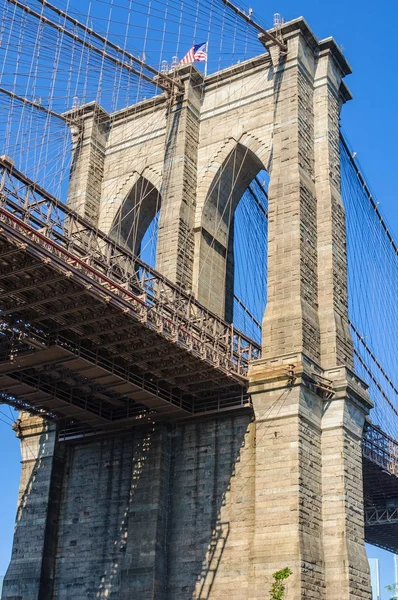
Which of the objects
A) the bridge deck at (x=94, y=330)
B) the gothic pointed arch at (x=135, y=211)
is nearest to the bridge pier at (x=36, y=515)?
the bridge deck at (x=94, y=330)

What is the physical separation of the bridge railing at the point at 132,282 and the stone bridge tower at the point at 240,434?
6.64 ft

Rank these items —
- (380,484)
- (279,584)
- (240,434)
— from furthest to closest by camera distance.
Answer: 1. (380,484)
2. (240,434)
3. (279,584)

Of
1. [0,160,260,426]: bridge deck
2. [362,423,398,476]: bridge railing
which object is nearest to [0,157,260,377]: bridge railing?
[0,160,260,426]: bridge deck

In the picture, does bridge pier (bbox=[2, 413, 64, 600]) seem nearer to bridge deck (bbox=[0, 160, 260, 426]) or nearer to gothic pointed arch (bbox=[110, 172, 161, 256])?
bridge deck (bbox=[0, 160, 260, 426])

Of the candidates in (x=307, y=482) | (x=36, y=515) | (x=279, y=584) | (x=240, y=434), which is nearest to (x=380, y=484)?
(x=240, y=434)

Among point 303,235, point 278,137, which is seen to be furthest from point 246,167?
point 303,235

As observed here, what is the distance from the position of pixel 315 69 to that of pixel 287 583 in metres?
25.7

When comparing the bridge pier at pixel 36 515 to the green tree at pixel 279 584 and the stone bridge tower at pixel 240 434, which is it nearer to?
the stone bridge tower at pixel 240 434

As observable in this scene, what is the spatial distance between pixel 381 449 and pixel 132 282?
2580cm

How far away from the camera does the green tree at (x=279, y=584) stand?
98.1ft

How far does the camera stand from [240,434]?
3728 cm

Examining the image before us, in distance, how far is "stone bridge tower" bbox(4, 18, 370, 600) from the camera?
113 ft

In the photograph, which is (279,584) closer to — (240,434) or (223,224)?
(240,434)

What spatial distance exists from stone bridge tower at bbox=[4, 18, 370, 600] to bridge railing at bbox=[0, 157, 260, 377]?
202 centimetres
